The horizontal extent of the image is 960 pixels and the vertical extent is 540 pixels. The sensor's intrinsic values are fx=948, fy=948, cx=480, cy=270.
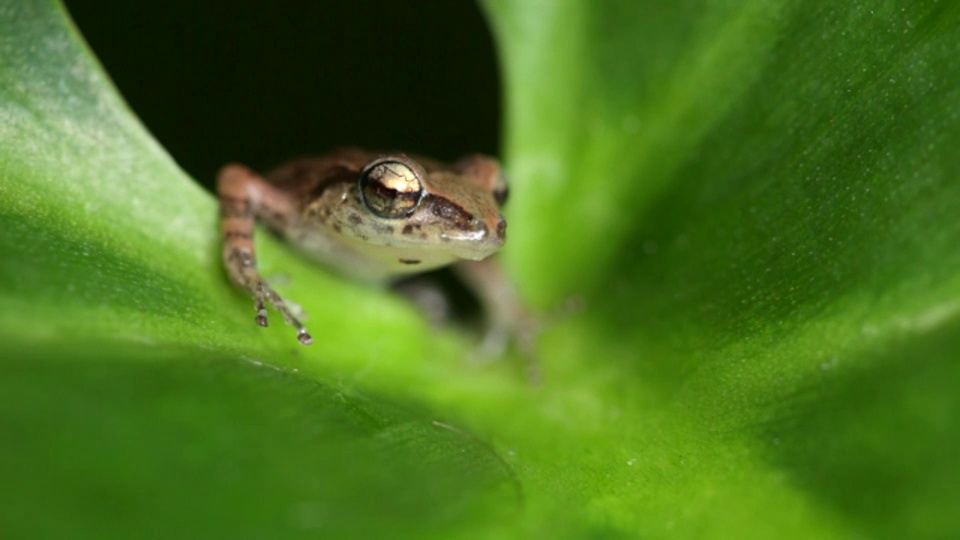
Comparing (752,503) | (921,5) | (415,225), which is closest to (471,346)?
(415,225)

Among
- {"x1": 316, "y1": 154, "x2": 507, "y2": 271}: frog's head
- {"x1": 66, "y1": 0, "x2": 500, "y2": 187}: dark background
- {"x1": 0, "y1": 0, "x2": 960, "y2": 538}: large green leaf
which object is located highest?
{"x1": 66, "y1": 0, "x2": 500, "y2": 187}: dark background

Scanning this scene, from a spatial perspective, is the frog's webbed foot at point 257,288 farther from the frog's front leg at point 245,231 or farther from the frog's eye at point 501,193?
the frog's eye at point 501,193

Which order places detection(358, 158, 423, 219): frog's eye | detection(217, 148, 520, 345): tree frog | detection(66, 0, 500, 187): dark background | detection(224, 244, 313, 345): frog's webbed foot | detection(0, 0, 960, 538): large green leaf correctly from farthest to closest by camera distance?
detection(66, 0, 500, 187): dark background, detection(358, 158, 423, 219): frog's eye, detection(217, 148, 520, 345): tree frog, detection(224, 244, 313, 345): frog's webbed foot, detection(0, 0, 960, 538): large green leaf

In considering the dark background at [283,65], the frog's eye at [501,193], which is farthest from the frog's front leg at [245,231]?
the frog's eye at [501,193]

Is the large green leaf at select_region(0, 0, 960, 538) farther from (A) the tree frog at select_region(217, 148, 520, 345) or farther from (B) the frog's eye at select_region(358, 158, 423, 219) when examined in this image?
(B) the frog's eye at select_region(358, 158, 423, 219)

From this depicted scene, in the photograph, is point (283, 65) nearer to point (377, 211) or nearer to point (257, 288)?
point (377, 211)

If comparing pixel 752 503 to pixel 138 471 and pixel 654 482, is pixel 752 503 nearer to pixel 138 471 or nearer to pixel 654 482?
pixel 654 482

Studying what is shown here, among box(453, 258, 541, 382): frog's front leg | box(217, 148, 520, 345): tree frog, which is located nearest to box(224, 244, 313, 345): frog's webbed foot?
box(217, 148, 520, 345): tree frog
